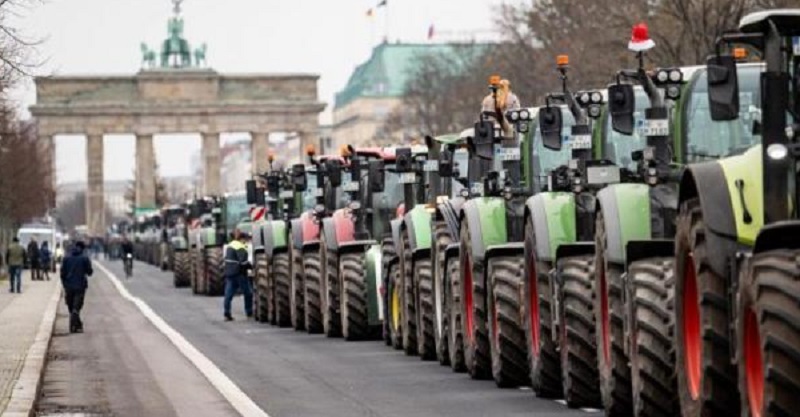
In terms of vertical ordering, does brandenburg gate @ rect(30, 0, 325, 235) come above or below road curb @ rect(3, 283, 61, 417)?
above

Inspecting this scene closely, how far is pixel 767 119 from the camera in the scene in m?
14.5

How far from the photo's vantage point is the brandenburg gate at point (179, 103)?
18450 cm

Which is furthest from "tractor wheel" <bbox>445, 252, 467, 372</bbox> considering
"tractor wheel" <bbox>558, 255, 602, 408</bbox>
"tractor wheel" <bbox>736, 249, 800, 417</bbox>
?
"tractor wheel" <bbox>736, 249, 800, 417</bbox>

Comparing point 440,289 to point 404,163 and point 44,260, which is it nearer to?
point 404,163

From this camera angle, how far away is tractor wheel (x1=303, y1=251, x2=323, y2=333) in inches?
1431

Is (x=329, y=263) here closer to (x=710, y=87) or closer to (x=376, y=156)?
(x=376, y=156)

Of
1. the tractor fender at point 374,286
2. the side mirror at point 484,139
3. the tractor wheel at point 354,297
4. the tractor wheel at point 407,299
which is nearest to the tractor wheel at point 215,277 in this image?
the tractor wheel at point 354,297

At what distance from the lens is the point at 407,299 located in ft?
96.2

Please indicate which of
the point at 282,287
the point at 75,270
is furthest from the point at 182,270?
the point at 282,287

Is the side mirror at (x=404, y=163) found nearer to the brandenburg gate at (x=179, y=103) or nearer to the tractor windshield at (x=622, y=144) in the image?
the tractor windshield at (x=622, y=144)

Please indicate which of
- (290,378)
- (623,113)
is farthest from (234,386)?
(623,113)

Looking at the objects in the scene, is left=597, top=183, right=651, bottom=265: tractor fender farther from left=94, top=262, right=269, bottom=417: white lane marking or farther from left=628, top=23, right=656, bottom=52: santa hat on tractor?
left=94, top=262, right=269, bottom=417: white lane marking

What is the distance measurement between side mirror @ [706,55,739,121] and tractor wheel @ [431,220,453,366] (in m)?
12.1

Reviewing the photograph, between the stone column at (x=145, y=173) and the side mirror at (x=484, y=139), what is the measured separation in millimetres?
165800
